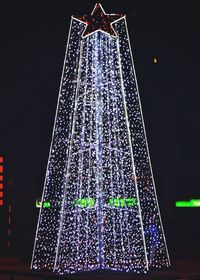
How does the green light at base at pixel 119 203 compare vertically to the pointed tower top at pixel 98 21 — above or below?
below

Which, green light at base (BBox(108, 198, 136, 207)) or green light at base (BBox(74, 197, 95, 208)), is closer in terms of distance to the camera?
green light at base (BBox(108, 198, 136, 207))

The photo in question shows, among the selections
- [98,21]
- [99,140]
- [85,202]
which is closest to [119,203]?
[99,140]

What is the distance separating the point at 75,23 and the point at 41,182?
42.0ft
